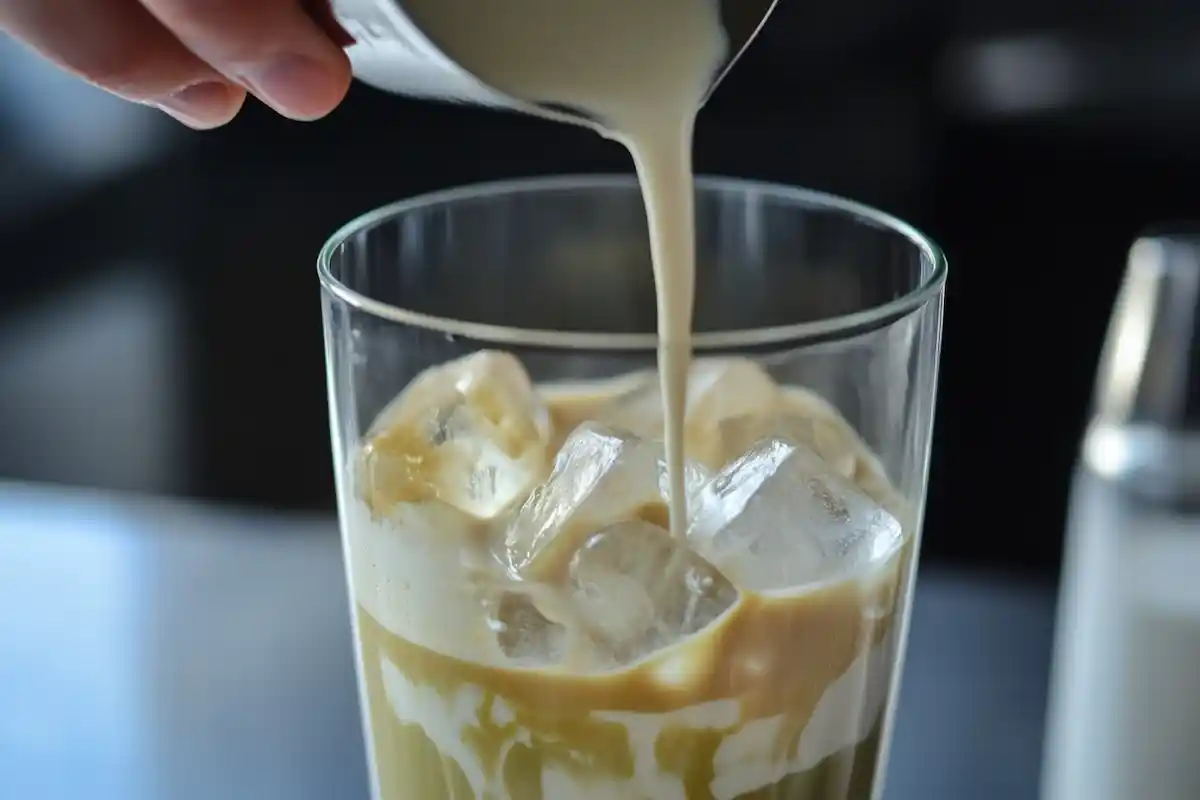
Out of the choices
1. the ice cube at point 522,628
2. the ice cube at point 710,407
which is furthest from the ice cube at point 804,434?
the ice cube at point 522,628

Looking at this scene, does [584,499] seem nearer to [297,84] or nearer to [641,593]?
[641,593]

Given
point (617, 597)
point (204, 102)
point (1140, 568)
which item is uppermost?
point (204, 102)

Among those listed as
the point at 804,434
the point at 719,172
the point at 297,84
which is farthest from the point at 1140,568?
the point at 719,172

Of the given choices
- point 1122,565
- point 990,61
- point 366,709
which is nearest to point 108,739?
point 366,709

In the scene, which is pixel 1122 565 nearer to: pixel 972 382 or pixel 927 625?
pixel 927 625

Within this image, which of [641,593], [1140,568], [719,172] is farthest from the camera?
[719,172]

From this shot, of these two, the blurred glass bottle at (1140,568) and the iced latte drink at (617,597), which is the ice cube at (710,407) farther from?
the blurred glass bottle at (1140,568)
